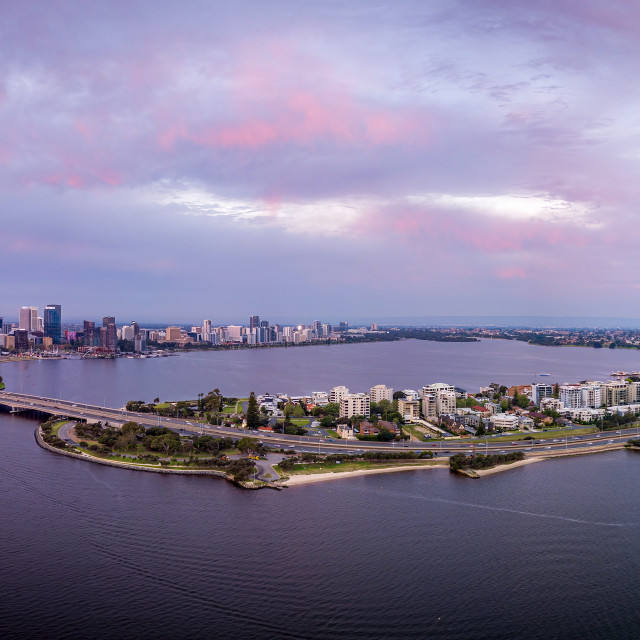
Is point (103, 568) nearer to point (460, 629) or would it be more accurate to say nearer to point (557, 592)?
point (460, 629)

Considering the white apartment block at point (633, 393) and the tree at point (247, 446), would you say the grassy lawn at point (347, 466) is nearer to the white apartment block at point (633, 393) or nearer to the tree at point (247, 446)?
the tree at point (247, 446)

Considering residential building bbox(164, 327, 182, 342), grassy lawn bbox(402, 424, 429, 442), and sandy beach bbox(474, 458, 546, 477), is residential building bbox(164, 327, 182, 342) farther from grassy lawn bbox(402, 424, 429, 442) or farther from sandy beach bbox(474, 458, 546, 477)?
sandy beach bbox(474, 458, 546, 477)

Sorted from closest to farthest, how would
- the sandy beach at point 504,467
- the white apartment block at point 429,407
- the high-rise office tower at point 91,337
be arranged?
1. the sandy beach at point 504,467
2. the white apartment block at point 429,407
3. the high-rise office tower at point 91,337

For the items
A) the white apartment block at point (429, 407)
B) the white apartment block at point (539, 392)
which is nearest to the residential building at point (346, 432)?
the white apartment block at point (429, 407)

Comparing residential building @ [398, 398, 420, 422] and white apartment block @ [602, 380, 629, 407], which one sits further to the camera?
white apartment block @ [602, 380, 629, 407]

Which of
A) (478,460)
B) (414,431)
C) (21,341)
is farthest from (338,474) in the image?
(21,341)

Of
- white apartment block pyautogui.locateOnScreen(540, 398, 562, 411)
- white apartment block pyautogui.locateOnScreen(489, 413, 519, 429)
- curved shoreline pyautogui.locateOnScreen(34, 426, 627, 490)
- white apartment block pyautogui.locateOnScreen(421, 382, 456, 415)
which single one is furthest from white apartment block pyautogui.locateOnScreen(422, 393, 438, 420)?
curved shoreline pyautogui.locateOnScreen(34, 426, 627, 490)

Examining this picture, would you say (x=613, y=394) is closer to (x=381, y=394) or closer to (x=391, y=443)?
(x=381, y=394)

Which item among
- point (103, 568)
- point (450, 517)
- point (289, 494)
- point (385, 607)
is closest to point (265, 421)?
point (289, 494)
